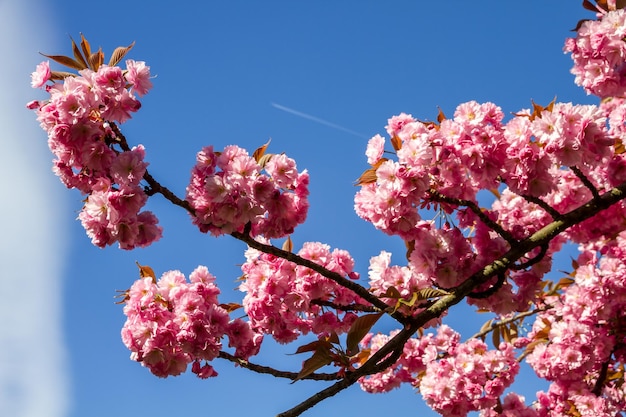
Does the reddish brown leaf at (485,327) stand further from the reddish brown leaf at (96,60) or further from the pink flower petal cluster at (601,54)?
the reddish brown leaf at (96,60)

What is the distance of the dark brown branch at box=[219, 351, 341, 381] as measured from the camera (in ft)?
11.9

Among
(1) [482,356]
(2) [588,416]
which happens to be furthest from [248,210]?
(2) [588,416]

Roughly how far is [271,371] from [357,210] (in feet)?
3.41

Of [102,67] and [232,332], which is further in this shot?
[232,332]

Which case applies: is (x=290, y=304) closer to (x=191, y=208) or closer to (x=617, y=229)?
(x=191, y=208)

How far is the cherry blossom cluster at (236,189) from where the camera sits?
3219 millimetres

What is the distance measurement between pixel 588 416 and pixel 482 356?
2.93ft

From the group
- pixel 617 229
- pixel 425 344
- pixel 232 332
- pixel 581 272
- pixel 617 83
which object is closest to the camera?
pixel 232 332

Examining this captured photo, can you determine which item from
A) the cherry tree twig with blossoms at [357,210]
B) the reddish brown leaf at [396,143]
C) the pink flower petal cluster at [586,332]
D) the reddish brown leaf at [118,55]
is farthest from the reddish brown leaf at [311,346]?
the pink flower petal cluster at [586,332]

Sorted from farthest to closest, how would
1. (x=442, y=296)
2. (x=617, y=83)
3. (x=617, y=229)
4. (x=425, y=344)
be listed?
(x=425, y=344)
(x=617, y=229)
(x=617, y=83)
(x=442, y=296)

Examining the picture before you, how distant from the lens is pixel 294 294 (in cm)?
396

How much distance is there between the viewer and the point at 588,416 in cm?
514

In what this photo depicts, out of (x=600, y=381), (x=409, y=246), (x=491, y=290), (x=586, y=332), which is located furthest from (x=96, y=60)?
(x=600, y=381)

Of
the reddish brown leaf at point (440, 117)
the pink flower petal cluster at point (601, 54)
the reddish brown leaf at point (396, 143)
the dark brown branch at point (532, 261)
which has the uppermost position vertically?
→ the pink flower petal cluster at point (601, 54)
